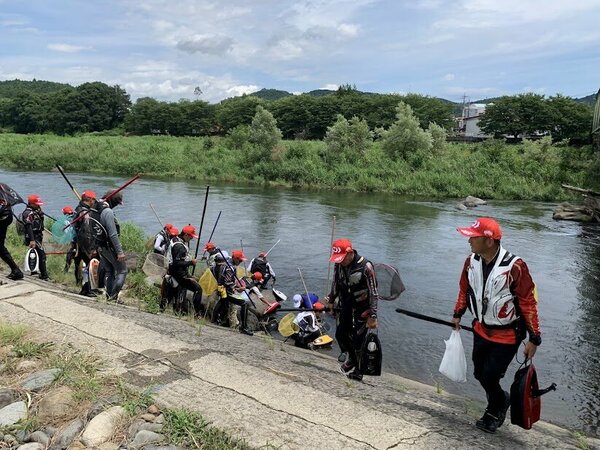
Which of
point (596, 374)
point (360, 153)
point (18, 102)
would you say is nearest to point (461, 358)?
point (596, 374)

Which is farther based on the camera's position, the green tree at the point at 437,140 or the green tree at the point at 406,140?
the green tree at the point at 437,140

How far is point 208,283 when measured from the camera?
32.4 ft

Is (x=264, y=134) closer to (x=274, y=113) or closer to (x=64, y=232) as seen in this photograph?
(x=274, y=113)

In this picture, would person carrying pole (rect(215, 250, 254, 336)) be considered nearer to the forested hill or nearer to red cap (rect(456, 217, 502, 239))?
red cap (rect(456, 217, 502, 239))

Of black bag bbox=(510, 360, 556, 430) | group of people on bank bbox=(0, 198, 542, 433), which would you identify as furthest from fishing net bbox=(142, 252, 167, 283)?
black bag bbox=(510, 360, 556, 430)

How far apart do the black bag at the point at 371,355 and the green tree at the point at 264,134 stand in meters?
38.5

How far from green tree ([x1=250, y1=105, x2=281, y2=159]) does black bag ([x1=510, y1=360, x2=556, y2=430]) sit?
40.2 m

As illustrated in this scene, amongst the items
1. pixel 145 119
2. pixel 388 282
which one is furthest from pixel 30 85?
pixel 388 282

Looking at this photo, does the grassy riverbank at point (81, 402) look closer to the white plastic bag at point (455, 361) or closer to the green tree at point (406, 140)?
the white plastic bag at point (455, 361)

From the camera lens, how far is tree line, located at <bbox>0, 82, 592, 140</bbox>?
206ft

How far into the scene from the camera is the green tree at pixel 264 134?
44.2m

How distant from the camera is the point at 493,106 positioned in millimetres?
66062

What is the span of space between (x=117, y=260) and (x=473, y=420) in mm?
6151

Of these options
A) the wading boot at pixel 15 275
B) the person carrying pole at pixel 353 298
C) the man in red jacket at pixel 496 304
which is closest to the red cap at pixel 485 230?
the man in red jacket at pixel 496 304
